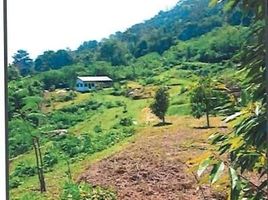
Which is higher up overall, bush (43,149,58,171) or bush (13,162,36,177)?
bush (43,149,58,171)

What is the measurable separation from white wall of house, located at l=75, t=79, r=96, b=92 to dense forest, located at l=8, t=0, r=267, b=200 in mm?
14

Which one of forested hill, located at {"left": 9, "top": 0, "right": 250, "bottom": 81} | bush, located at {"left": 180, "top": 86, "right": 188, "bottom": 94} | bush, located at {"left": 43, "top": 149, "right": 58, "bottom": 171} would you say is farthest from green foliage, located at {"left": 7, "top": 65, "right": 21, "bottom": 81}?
bush, located at {"left": 180, "top": 86, "right": 188, "bottom": 94}

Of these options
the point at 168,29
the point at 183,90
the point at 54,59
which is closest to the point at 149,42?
the point at 168,29

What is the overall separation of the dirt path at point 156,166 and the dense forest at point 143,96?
22 millimetres

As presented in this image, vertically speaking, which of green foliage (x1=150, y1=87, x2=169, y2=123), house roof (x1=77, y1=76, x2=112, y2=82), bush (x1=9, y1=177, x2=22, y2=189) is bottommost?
bush (x1=9, y1=177, x2=22, y2=189)

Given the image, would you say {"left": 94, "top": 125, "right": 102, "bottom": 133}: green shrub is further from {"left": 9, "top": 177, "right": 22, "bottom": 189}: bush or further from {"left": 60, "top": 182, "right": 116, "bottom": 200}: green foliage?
{"left": 9, "top": 177, "right": 22, "bottom": 189}: bush

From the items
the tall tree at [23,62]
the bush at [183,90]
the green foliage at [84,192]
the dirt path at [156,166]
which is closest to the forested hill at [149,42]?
the tall tree at [23,62]

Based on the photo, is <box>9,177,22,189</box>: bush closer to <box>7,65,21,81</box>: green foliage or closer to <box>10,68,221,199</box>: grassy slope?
<box>10,68,221,199</box>: grassy slope

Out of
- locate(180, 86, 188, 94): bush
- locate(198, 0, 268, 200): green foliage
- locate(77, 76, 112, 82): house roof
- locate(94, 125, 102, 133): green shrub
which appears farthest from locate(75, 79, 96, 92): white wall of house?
locate(198, 0, 268, 200): green foliage

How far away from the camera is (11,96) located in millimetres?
1966

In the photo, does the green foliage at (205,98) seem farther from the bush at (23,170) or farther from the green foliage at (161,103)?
the bush at (23,170)

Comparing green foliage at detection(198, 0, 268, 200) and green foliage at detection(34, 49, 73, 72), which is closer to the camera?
green foliage at detection(198, 0, 268, 200)

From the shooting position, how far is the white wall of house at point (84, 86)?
2.01m

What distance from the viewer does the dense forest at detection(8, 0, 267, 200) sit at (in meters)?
1.95
